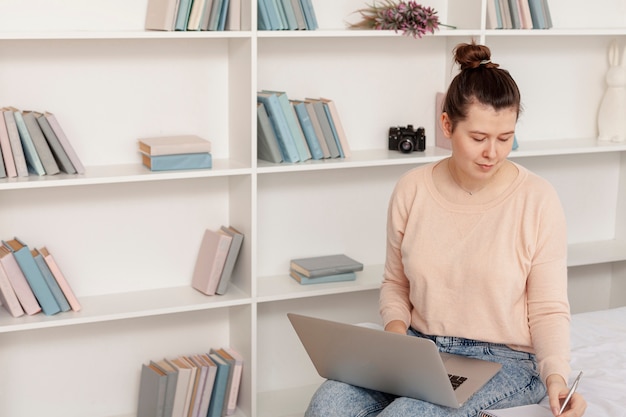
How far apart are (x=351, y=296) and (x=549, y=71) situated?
1.09 meters

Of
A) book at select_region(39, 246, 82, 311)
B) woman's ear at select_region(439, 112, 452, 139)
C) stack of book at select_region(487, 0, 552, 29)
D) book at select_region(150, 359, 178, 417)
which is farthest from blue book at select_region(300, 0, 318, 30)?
book at select_region(150, 359, 178, 417)

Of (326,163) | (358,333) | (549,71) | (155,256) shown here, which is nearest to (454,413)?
(358,333)

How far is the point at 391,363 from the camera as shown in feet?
5.82

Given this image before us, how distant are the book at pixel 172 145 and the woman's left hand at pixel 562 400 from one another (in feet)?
4.34

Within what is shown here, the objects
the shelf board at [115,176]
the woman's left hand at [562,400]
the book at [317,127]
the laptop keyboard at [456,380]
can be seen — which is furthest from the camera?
the book at [317,127]

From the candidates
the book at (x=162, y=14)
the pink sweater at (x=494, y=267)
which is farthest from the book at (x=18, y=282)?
the pink sweater at (x=494, y=267)

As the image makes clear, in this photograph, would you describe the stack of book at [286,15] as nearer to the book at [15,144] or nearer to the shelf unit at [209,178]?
the shelf unit at [209,178]

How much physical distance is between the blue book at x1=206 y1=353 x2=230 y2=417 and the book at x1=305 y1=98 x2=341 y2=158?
2.45 feet

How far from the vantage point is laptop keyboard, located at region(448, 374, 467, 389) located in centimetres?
184

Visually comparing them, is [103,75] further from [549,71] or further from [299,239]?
[549,71]

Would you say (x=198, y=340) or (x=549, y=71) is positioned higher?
(x=549, y=71)

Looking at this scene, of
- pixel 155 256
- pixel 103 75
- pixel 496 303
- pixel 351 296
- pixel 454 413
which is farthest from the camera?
pixel 351 296

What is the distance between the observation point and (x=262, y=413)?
9.71 ft

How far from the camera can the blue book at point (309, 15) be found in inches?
108
